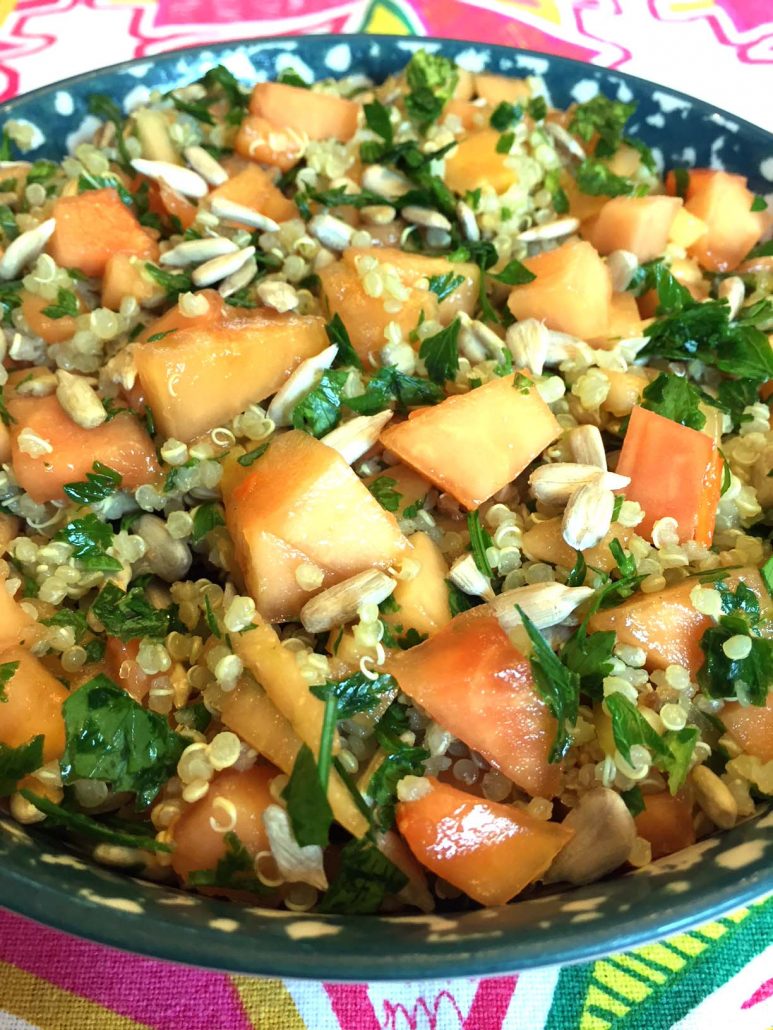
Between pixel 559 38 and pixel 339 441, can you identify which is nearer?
pixel 339 441

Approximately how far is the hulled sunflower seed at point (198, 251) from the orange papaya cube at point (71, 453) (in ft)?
1.72

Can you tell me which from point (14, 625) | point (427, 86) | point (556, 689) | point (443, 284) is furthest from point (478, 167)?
point (14, 625)

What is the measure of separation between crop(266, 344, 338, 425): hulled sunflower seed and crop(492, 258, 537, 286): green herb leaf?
0.60 metres

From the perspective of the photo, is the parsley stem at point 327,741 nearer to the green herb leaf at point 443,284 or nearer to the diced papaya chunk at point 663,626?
the diced papaya chunk at point 663,626

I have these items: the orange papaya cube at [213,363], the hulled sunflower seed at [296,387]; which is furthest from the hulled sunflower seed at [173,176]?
the hulled sunflower seed at [296,387]

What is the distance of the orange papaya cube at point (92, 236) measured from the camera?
2262mm

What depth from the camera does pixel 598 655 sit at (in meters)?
1.61

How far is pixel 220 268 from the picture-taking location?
2.15 meters

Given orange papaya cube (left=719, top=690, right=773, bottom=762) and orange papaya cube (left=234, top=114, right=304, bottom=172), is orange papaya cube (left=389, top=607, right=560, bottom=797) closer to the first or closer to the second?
orange papaya cube (left=719, top=690, right=773, bottom=762)

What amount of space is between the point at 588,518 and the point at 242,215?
131 cm

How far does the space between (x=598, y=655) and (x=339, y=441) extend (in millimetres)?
694

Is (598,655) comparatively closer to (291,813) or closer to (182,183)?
(291,813)

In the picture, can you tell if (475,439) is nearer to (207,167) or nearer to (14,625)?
(14,625)

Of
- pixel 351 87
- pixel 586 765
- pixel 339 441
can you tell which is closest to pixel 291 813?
pixel 586 765
